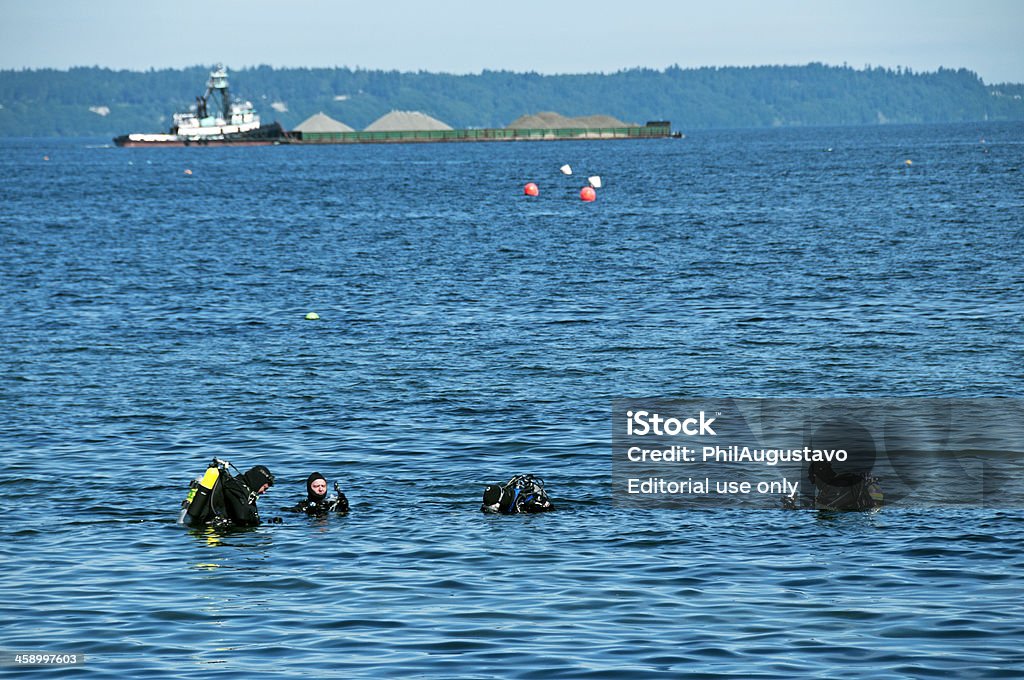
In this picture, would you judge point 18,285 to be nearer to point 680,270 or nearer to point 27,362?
point 27,362

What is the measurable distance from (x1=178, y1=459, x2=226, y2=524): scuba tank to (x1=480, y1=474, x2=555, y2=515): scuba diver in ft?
14.0

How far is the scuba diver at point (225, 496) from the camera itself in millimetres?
20172

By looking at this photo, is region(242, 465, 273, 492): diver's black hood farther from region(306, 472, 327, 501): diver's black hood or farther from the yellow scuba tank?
region(306, 472, 327, 501): diver's black hood

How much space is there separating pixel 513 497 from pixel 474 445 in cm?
538

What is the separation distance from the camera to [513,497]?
827 inches

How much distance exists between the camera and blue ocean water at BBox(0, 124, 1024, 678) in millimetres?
15609

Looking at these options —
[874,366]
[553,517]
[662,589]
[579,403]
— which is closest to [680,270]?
[874,366]

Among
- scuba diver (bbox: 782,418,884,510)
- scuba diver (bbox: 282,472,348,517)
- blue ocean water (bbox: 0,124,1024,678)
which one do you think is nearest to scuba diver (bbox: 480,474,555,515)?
blue ocean water (bbox: 0,124,1024,678)

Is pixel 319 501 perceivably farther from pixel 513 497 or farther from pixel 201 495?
pixel 513 497

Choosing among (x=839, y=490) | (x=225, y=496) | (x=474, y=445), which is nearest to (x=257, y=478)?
(x=225, y=496)

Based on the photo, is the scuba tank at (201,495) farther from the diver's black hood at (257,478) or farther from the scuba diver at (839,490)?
the scuba diver at (839,490)

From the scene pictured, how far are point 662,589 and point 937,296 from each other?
3166 centimetres

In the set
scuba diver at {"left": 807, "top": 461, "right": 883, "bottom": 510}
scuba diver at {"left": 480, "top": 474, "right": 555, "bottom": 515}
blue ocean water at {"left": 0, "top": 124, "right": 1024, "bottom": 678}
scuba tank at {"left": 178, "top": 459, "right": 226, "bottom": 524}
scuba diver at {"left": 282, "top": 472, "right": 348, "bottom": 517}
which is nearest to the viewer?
blue ocean water at {"left": 0, "top": 124, "right": 1024, "bottom": 678}

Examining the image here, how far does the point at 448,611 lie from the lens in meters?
16.6
